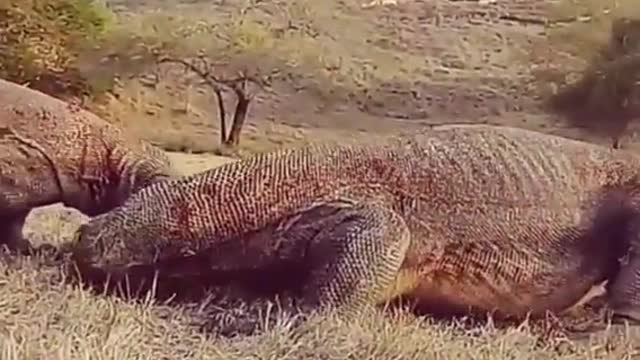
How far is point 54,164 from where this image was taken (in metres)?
4.08

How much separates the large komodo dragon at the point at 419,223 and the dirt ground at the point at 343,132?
163 millimetres

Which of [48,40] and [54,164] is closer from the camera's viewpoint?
[54,164]

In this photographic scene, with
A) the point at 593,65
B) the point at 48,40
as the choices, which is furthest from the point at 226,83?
the point at 593,65

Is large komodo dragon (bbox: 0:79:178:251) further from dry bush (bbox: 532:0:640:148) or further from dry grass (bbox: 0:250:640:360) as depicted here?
dry bush (bbox: 532:0:640:148)

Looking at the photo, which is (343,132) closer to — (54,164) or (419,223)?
(54,164)

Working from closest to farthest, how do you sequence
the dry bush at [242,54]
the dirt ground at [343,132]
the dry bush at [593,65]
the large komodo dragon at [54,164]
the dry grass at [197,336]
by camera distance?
the dry grass at [197,336], the dirt ground at [343,132], the large komodo dragon at [54,164], the dry bush at [593,65], the dry bush at [242,54]

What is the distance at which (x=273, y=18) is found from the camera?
64.1 feet

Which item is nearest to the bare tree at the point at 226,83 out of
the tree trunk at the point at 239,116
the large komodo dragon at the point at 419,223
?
the tree trunk at the point at 239,116

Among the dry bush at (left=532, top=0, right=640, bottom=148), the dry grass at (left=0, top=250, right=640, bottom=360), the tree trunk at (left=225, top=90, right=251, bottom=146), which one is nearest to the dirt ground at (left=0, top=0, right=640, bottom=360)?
the dry grass at (left=0, top=250, right=640, bottom=360)

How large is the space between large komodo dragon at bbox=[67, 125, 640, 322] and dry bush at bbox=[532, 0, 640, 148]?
34.6ft

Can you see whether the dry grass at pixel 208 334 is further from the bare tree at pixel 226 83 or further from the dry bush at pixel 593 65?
the bare tree at pixel 226 83

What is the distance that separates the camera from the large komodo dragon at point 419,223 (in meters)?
3.44

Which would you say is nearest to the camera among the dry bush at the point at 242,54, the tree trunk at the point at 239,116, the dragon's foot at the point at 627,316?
the dragon's foot at the point at 627,316

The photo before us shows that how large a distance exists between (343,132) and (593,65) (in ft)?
14.7
